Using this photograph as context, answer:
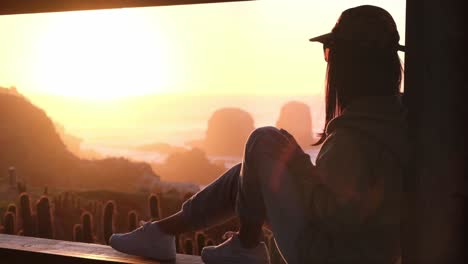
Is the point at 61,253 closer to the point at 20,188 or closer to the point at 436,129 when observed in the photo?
the point at 436,129

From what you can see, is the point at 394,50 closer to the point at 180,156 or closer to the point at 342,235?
the point at 342,235

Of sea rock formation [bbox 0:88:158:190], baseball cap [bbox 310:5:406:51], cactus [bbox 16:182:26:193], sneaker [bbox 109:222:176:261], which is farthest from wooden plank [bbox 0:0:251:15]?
sea rock formation [bbox 0:88:158:190]

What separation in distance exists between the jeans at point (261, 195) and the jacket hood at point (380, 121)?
0.13 m

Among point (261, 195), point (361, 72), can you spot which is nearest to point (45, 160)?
point (261, 195)

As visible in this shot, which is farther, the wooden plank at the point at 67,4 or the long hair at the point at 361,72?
the wooden plank at the point at 67,4

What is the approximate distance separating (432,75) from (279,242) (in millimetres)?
468

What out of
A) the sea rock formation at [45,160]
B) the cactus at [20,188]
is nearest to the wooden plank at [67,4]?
the cactus at [20,188]

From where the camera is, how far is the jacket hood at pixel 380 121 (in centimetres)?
101

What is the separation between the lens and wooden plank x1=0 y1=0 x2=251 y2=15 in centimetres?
127

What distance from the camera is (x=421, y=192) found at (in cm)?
98

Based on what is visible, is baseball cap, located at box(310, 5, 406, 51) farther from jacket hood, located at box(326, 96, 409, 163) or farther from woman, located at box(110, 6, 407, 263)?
jacket hood, located at box(326, 96, 409, 163)

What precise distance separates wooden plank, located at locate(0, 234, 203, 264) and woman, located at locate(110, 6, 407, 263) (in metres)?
0.42

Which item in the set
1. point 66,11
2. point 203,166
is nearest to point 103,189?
point 203,166

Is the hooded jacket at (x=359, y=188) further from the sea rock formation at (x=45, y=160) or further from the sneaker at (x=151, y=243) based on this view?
the sea rock formation at (x=45, y=160)
